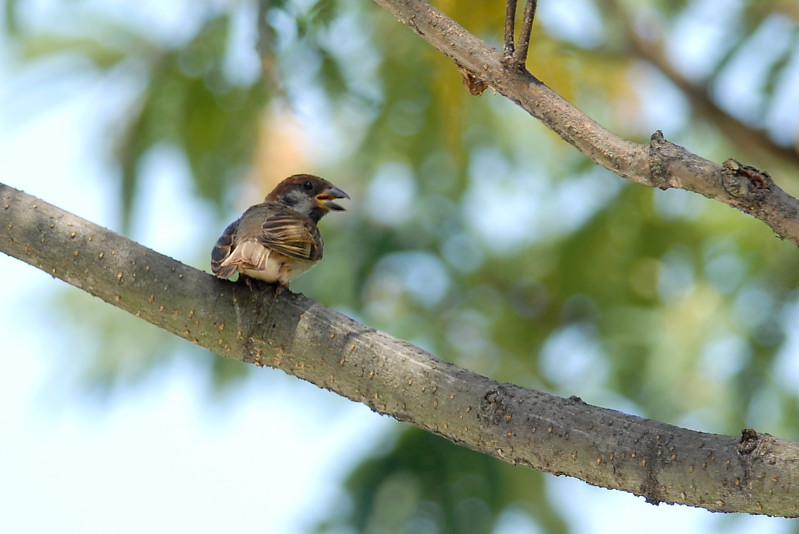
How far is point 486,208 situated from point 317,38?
3602mm

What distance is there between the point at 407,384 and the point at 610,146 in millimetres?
950

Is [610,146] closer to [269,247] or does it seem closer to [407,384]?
[407,384]

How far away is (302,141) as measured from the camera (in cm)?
695

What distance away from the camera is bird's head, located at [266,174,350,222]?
17.7 ft

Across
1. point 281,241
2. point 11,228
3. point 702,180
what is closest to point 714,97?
point 281,241

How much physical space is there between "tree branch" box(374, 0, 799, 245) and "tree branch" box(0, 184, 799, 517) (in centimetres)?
59

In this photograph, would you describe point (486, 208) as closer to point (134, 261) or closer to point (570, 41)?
point (570, 41)

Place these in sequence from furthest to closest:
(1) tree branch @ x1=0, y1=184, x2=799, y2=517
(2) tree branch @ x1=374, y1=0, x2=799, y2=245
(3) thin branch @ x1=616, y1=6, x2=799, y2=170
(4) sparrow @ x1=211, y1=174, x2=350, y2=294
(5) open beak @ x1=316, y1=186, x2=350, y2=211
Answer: (3) thin branch @ x1=616, y1=6, x2=799, y2=170 < (5) open beak @ x1=316, y1=186, x2=350, y2=211 < (4) sparrow @ x1=211, y1=174, x2=350, y2=294 < (1) tree branch @ x1=0, y1=184, x2=799, y2=517 < (2) tree branch @ x1=374, y1=0, x2=799, y2=245

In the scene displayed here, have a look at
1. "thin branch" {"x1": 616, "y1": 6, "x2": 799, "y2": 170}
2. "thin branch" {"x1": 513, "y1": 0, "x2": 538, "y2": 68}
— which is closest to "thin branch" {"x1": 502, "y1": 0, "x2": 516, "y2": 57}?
"thin branch" {"x1": 513, "y1": 0, "x2": 538, "y2": 68}

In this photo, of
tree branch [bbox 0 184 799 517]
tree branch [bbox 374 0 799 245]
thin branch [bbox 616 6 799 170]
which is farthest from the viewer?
thin branch [bbox 616 6 799 170]

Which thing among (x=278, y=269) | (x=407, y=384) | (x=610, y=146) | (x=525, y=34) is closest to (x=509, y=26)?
(x=525, y=34)

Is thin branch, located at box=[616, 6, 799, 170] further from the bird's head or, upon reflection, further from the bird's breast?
the bird's breast

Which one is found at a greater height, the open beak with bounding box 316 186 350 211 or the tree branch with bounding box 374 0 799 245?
the open beak with bounding box 316 186 350 211

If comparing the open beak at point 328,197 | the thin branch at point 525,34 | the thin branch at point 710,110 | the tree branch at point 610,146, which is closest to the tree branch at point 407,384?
the tree branch at point 610,146
